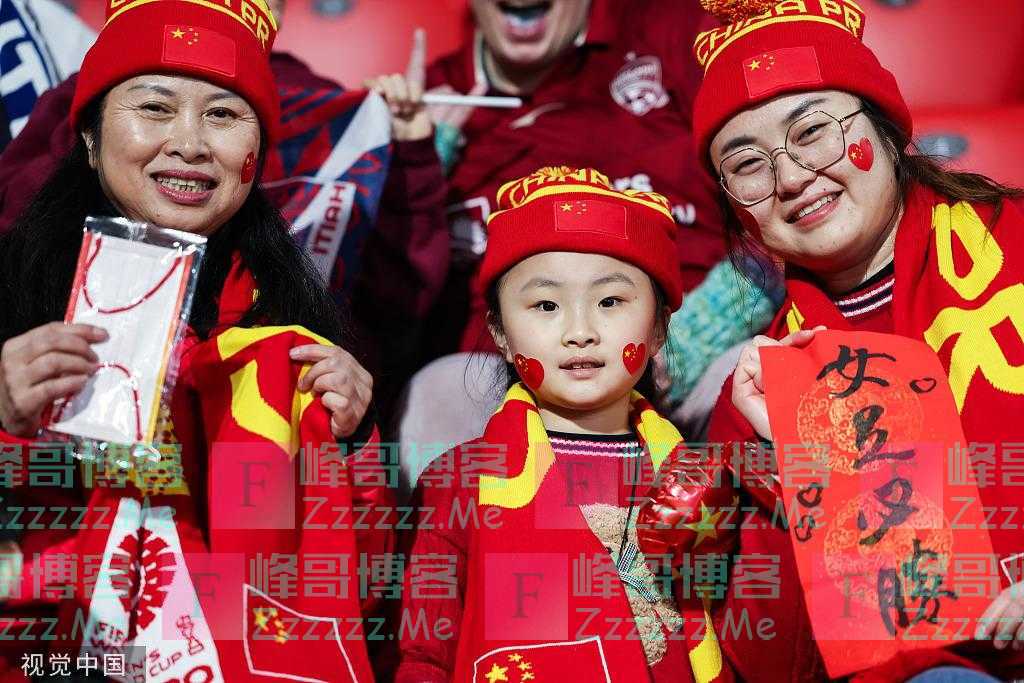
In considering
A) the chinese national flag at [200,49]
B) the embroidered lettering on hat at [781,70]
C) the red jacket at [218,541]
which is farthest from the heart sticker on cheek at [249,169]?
the embroidered lettering on hat at [781,70]

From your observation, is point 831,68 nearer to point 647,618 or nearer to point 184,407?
point 647,618

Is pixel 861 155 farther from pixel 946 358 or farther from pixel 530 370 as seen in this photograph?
pixel 530 370

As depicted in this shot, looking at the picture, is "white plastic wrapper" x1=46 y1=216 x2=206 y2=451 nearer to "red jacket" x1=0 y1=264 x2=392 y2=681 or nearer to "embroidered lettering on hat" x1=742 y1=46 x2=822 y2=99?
"red jacket" x1=0 y1=264 x2=392 y2=681

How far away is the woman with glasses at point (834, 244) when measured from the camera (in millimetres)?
1527

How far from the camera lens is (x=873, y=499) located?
144 centimetres

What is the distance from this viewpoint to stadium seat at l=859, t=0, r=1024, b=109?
283 cm

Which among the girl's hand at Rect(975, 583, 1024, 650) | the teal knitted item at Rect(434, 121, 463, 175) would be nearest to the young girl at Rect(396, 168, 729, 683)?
the girl's hand at Rect(975, 583, 1024, 650)

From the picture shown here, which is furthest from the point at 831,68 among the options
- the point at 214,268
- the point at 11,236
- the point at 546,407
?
the point at 11,236

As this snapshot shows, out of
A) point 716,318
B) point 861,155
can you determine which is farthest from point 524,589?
point 716,318

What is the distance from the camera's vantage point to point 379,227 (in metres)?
2.32

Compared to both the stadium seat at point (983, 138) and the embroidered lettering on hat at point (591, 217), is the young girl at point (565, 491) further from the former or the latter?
the stadium seat at point (983, 138)

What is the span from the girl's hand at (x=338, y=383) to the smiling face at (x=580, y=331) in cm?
21

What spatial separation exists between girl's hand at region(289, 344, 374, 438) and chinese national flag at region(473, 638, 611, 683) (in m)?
0.34

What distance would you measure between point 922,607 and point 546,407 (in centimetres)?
55
